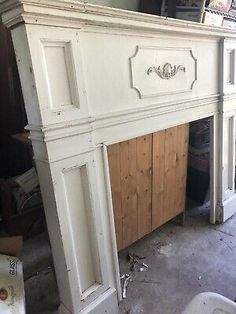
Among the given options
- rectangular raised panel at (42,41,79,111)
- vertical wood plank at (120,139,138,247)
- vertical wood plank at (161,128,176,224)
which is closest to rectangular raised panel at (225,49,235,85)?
vertical wood plank at (161,128,176,224)

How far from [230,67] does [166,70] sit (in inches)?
29.0

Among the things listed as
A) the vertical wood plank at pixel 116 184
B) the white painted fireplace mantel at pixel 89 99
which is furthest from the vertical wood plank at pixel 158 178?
the vertical wood plank at pixel 116 184

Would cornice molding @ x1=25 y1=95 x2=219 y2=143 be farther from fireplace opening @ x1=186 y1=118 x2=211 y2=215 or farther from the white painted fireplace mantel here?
fireplace opening @ x1=186 y1=118 x2=211 y2=215

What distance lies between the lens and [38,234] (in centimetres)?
198

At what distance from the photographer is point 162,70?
1.54 m

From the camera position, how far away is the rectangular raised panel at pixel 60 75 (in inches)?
41.5

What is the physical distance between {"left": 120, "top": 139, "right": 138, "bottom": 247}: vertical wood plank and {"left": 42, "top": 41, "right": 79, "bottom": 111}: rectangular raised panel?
1.70 feet

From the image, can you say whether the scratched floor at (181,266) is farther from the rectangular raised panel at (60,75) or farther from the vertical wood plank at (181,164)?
the rectangular raised panel at (60,75)

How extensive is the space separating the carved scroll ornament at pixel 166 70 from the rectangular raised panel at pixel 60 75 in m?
0.49

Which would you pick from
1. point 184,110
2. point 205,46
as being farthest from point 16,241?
point 205,46

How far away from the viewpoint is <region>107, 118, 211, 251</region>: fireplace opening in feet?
5.40

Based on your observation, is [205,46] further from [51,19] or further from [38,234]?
[38,234]

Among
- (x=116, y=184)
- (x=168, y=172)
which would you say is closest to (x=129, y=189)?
(x=116, y=184)

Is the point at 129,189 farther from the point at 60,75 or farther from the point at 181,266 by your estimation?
the point at 60,75
